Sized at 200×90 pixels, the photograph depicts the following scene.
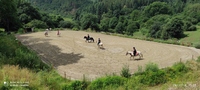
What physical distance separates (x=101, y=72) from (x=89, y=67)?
1.53 m

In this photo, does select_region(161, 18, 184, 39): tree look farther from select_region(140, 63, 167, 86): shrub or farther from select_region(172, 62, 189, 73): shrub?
Answer: select_region(140, 63, 167, 86): shrub

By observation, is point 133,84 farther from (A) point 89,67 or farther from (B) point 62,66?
(B) point 62,66

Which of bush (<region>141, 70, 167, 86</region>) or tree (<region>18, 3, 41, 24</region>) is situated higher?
tree (<region>18, 3, 41, 24</region>)

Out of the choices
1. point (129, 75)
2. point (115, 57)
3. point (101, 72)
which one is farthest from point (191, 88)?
point (115, 57)

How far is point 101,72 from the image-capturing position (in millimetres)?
16500

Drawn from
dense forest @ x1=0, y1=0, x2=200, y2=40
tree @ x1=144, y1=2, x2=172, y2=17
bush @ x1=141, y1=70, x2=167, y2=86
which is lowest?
bush @ x1=141, y1=70, x2=167, y2=86

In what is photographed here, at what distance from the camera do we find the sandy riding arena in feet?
56.0

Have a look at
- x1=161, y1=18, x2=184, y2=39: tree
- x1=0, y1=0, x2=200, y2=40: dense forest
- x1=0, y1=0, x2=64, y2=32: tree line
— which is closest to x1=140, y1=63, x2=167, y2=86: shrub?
x1=0, y1=0, x2=200, y2=40: dense forest

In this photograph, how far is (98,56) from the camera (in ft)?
69.2

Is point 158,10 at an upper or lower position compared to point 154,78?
upper

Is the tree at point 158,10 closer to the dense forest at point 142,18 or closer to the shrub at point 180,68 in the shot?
the dense forest at point 142,18

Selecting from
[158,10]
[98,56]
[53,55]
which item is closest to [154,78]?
[98,56]

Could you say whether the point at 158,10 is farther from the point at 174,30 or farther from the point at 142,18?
the point at 174,30

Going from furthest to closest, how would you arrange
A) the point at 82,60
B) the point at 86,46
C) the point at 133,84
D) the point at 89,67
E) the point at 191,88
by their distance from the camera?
the point at 86,46 → the point at 82,60 → the point at 89,67 → the point at 133,84 → the point at 191,88
